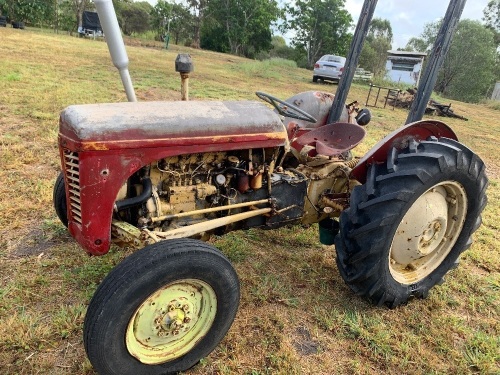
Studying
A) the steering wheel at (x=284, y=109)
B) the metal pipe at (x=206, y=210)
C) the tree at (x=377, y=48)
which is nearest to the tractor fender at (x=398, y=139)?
the steering wheel at (x=284, y=109)

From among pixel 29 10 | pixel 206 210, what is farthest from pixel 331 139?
pixel 29 10

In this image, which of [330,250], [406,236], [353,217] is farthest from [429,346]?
[330,250]

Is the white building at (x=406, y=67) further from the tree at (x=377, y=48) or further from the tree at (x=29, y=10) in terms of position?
the tree at (x=29, y=10)

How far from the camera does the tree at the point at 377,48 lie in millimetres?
35875

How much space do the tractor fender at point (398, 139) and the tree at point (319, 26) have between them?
35596mm

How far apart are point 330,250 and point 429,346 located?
1.17 meters

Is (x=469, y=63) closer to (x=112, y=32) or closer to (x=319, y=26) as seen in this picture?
(x=319, y=26)

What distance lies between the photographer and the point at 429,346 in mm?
2422

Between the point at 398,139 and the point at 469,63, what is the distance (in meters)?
33.7

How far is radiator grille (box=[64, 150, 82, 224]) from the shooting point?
202 cm

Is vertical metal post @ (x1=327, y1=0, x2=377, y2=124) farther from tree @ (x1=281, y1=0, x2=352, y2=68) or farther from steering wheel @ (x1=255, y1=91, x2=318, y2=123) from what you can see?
tree @ (x1=281, y1=0, x2=352, y2=68)

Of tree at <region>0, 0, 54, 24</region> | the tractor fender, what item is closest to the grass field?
the tractor fender

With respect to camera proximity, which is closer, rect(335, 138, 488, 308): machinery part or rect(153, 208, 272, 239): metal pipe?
rect(153, 208, 272, 239): metal pipe

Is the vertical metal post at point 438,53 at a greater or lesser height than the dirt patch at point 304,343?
greater
